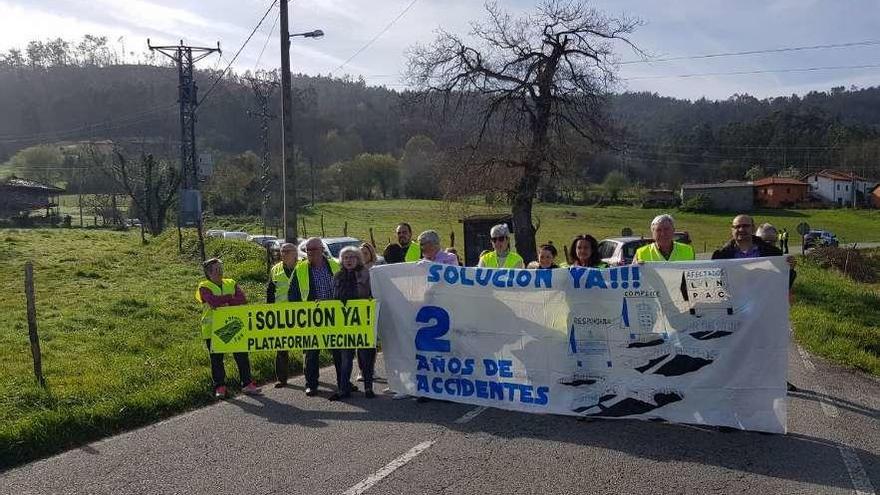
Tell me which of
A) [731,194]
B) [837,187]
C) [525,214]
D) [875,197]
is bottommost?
[525,214]

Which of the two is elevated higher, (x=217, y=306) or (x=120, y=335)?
(x=217, y=306)

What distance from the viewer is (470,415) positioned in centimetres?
683

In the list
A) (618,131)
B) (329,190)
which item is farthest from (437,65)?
(329,190)

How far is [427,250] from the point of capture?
A: 820 centimetres

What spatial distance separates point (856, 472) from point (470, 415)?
3.31 m

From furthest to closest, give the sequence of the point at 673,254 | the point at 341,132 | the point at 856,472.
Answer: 1. the point at 341,132
2. the point at 673,254
3. the point at 856,472

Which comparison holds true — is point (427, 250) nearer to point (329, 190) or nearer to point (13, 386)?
point (13, 386)

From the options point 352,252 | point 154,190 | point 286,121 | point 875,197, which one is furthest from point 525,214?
point 875,197

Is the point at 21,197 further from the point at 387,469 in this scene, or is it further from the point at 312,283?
the point at 387,469

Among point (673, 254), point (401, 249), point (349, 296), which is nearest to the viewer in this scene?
point (673, 254)

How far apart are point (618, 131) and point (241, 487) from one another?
70.7 feet

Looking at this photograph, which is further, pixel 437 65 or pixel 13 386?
pixel 437 65

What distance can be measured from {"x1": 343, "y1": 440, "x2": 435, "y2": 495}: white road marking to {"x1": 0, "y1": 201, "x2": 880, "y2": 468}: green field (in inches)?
119

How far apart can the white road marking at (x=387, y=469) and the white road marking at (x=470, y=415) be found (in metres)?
0.66
